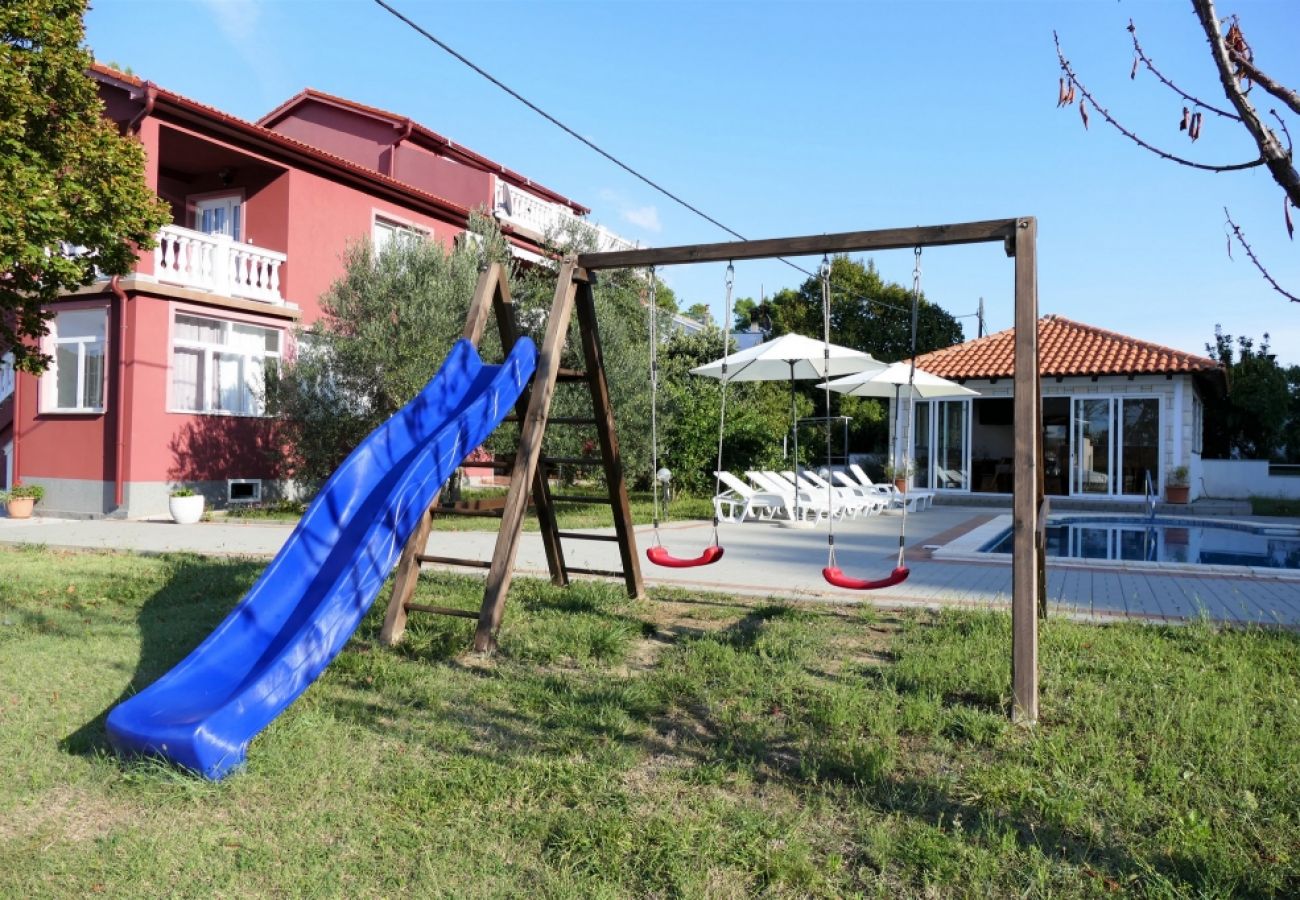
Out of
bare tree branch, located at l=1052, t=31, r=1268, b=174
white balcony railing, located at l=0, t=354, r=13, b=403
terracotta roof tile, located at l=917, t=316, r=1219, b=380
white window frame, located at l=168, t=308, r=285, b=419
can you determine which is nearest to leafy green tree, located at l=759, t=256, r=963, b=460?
terracotta roof tile, located at l=917, t=316, r=1219, b=380

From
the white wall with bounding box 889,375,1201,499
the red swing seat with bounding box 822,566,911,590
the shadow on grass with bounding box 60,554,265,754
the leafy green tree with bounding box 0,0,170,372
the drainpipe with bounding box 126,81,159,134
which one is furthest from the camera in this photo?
the white wall with bounding box 889,375,1201,499

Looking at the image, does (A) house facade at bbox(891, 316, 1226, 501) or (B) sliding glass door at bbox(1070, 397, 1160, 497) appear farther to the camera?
(B) sliding glass door at bbox(1070, 397, 1160, 497)

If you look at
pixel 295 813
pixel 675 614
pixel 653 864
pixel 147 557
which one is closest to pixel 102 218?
pixel 147 557

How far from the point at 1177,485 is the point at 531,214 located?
17137mm

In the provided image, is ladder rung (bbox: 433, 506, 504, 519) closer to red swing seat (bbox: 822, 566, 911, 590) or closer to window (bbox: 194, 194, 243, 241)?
red swing seat (bbox: 822, 566, 911, 590)

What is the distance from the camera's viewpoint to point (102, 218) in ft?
25.7

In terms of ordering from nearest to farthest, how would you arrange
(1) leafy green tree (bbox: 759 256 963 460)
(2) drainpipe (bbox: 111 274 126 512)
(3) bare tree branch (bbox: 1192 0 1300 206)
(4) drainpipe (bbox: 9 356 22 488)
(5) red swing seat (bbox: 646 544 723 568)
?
(3) bare tree branch (bbox: 1192 0 1300 206), (5) red swing seat (bbox: 646 544 723 568), (2) drainpipe (bbox: 111 274 126 512), (4) drainpipe (bbox: 9 356 22 488), (1) leafy green tree (bbox: 759 256 963 460)

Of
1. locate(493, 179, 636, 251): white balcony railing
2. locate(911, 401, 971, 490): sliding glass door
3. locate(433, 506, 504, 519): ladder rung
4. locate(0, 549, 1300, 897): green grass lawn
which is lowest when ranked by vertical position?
locate(0, 549, 1300, 897): green grass lawn

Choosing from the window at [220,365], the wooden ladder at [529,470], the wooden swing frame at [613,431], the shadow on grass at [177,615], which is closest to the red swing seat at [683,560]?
the wooden ladder at [529,470]

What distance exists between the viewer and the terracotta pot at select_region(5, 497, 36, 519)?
14.8 metres

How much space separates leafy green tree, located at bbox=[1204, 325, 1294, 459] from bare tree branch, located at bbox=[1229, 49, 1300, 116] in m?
27.3

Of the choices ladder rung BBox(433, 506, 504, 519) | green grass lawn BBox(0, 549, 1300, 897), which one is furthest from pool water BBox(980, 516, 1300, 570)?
ladder rung BBox(433, 506, 504, 519)

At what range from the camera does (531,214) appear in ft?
76.1

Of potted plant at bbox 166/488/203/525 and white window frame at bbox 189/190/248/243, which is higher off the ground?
white window frame at bbox 189/190/248/243
